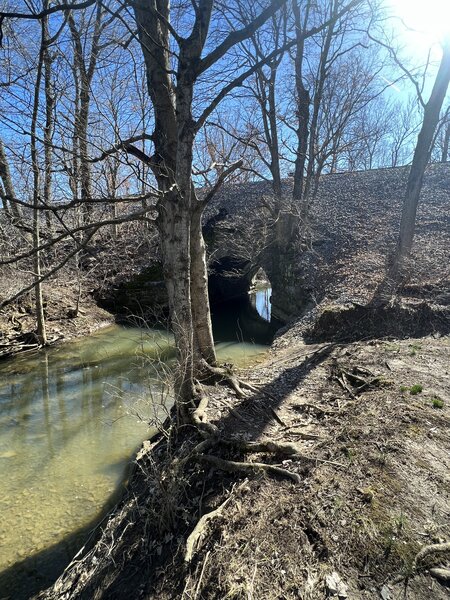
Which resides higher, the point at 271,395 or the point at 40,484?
the point at 271,395

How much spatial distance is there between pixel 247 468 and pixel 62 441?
4.38 metres

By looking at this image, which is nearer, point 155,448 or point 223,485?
point 223,485

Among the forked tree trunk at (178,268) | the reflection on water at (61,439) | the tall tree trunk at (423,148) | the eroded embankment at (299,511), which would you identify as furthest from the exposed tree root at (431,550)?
the tall tree trunk at (423,148)

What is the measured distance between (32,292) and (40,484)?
827 centimetres

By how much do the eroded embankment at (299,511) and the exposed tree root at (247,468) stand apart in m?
0.05

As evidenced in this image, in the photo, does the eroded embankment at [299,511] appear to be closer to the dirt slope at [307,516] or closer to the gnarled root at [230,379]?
the dirt slope at [307,516]

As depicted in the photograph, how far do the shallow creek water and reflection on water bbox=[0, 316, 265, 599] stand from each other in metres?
0.01

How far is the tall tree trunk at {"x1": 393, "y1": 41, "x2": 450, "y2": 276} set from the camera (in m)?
8.58

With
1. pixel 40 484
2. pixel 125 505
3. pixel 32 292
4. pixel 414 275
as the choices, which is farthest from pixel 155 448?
pixel 32 292

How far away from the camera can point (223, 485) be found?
141 inches

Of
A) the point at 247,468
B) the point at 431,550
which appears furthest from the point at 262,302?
the point at 431,550

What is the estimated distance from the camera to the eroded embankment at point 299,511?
8.43ft

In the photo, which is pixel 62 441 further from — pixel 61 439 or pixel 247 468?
pixel 247 468

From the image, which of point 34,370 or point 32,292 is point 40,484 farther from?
point 32,292
